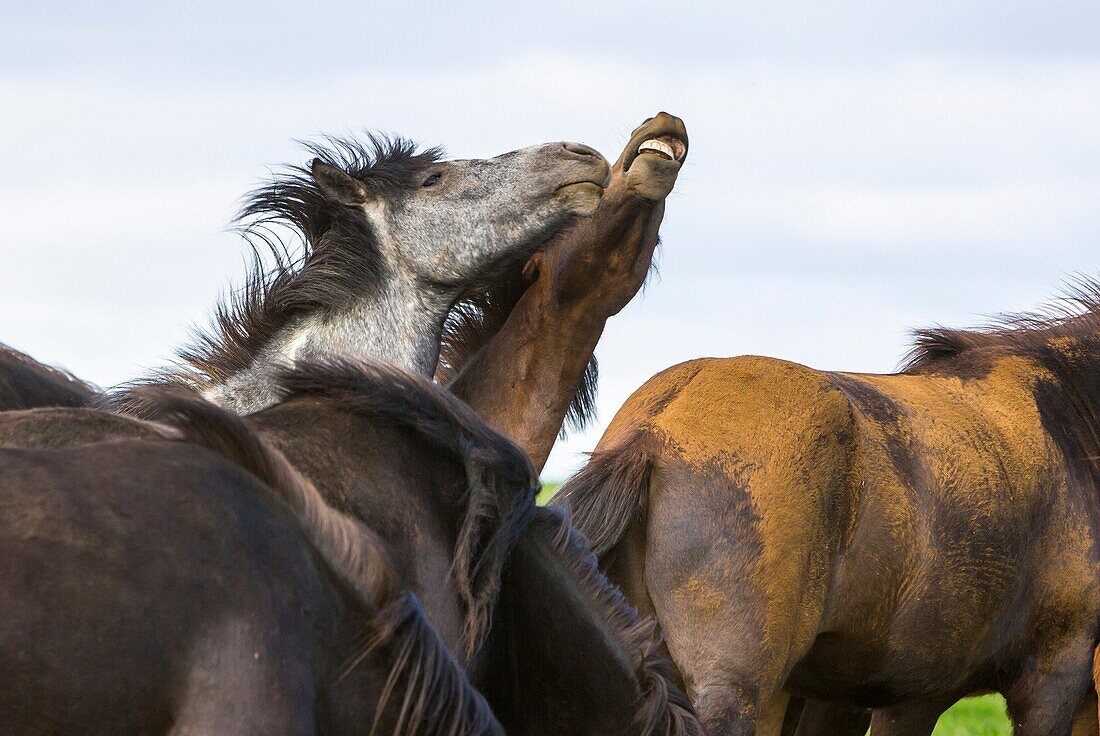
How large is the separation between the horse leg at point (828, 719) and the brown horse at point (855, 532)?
40 centimetres

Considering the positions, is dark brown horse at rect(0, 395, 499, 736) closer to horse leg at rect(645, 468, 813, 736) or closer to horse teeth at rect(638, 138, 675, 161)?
horse leg at rect(645, 468, 813, 736)

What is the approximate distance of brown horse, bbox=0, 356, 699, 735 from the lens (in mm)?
2436

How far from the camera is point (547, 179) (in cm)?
542

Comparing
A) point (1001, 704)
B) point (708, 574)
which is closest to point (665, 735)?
point (708, 574)

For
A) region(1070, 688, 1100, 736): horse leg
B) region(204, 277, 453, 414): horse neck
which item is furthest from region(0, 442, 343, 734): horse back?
region(1070, 688, 1100, 736): horse leg

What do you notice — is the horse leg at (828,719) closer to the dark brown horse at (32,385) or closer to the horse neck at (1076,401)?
the horse neck at (1076,401)

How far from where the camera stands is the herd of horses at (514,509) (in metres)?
1.89

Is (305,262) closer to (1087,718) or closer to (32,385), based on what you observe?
(32,385)

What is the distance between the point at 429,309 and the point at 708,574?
1577mm

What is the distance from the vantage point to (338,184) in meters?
5.48

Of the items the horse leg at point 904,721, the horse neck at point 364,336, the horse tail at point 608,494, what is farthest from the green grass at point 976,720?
the horse tail at point 608,494

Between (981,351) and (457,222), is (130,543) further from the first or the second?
(981,351)

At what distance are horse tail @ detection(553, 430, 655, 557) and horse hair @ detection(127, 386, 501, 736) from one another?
252 cm

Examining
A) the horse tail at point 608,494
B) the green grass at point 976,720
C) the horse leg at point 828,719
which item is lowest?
the green grass at point 976,720
